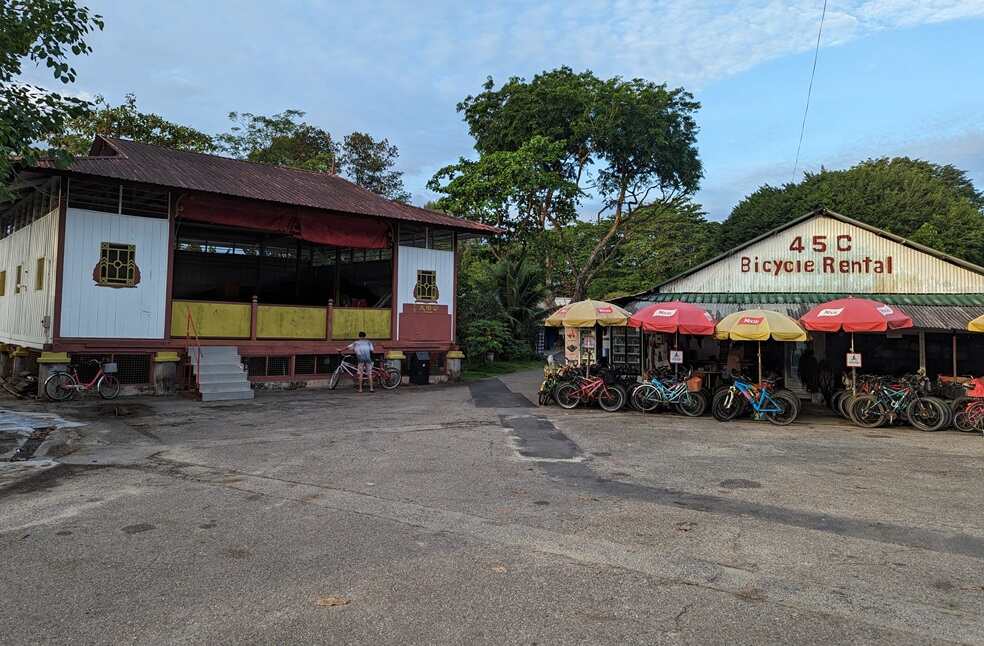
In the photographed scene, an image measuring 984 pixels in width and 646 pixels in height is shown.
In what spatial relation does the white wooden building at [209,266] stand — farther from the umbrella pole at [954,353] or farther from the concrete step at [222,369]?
the umbrella pole at [954,353]

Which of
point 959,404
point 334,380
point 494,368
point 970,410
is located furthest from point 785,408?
point 494,368

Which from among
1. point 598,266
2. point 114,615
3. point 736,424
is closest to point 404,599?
point 114,615

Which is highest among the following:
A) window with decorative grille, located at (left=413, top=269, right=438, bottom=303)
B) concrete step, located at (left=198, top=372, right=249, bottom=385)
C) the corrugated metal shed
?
window with decorative grille, located at (left=413, top=269, right=438, bottom=303)

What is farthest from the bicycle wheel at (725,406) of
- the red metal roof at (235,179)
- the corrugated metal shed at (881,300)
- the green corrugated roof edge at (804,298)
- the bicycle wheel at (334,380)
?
the bicycle wheel at (334,380)

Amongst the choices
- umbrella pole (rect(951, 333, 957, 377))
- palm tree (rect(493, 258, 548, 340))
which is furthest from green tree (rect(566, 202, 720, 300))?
umbrella pole (rect(951, 333, 957, 377))

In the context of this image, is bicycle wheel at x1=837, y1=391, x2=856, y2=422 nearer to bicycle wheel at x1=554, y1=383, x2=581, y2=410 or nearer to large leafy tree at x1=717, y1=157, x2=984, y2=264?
bicycle wheel at x1=554, y1=383, x2=581, y2=410

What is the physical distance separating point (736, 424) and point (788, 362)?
19.4 feet

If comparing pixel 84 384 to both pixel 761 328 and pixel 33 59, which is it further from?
pixel 761 328

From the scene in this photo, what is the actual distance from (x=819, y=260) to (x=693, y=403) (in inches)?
270

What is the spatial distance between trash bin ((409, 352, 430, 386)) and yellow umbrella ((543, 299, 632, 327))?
18.8 feet

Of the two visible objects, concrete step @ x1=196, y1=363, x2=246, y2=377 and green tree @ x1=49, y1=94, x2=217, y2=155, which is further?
green tree @ x1=49, y1=94, x2=217, y2=155

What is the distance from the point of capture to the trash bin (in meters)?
19.7

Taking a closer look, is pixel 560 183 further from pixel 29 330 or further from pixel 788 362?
pixel 29 330

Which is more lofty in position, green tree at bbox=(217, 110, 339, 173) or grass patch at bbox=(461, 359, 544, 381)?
green tree at bbox=(217, 110, 339, 173)
